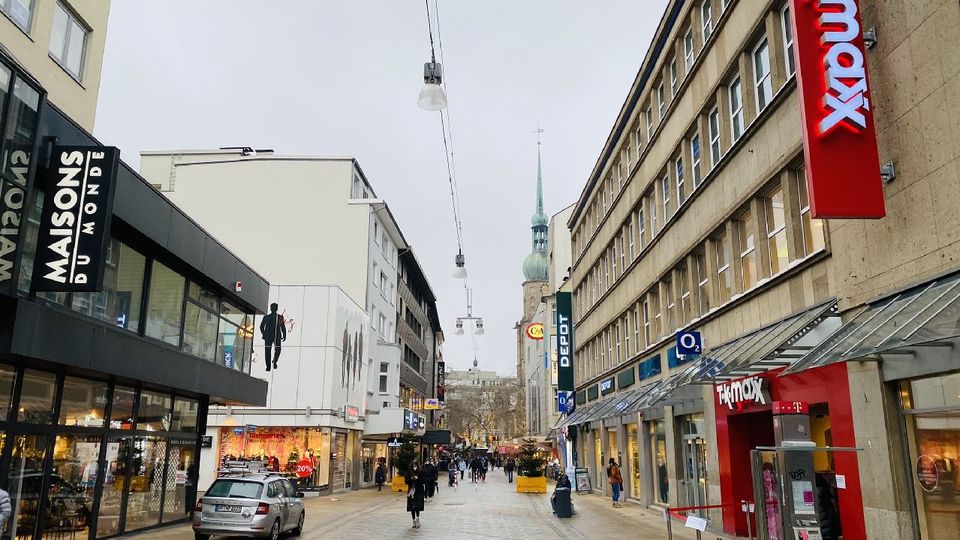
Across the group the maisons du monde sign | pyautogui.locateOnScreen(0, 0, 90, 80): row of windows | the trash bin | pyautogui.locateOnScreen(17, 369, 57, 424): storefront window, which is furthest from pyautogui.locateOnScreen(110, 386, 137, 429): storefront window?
the trash bin

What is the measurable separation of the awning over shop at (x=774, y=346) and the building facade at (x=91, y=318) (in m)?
11.3

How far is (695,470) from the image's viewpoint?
2114 centimetres

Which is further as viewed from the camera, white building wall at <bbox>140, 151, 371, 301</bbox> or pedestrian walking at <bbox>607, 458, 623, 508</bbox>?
white building wall at <bbox>140, 151, 371, 301</bbox>

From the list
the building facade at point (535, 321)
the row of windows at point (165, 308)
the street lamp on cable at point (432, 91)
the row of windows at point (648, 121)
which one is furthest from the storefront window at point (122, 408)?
the building facade at point (535, 321)

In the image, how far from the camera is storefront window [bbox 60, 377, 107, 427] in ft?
46.7

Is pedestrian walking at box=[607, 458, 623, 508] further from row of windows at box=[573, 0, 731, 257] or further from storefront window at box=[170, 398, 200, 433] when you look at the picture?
storefront window at box=[170, 398, 200, 433]

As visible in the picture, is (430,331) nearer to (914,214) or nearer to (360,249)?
(360,249)

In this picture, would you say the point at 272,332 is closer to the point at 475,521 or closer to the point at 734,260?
the point at 475,521

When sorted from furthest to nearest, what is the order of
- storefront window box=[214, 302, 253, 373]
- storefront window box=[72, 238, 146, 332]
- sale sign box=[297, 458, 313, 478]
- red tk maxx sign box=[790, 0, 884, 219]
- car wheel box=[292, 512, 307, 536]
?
sale sign box=[297, 458, 313, 478]
storefront window box=[214, 302, 253, 373]
car wheel box=[292, 512, 307, 536]
storefront window box=[72, 238, 146, 332]
red tk maxx sign box=[790, 0, 884, 219]

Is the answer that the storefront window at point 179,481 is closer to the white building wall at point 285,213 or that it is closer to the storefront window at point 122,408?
the storefront window at point 122,408

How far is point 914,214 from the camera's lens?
10117 millimetres

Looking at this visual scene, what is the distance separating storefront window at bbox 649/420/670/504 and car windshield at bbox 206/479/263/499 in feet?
44.0

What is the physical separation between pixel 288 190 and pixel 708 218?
1234 inches

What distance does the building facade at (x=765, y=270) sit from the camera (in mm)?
10000
